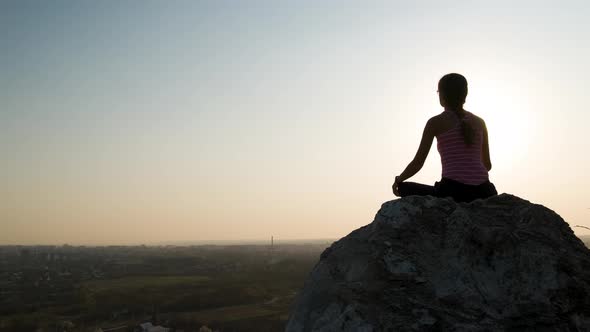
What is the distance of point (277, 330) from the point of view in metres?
42.6

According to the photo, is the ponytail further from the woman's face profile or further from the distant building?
the distant building

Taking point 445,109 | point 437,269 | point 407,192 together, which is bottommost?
point 437,269

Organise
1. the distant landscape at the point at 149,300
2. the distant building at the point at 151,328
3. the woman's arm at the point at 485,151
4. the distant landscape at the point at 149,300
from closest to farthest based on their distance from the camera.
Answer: the woman's arm at the point at 485,151 < the distant building at the point at 151,328 < the distant landscape at the point at 149,300 < the distant landscape at the point at 149,300

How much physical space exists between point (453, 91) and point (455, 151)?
0.62 m

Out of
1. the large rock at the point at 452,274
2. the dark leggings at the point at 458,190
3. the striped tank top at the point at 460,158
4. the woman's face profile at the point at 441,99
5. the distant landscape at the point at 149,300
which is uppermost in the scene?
the woman's face profile at the point at 441,99

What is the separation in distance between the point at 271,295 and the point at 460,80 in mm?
68126

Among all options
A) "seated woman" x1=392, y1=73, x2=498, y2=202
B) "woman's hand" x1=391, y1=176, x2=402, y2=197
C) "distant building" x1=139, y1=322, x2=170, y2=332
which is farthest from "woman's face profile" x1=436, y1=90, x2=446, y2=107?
"distant building" x1=139, y1=322, x2=170, y2=332

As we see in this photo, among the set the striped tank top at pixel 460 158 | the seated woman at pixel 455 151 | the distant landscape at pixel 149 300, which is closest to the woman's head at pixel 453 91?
the seated woman at pixel 455 151

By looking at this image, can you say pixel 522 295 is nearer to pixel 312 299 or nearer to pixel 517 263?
pixel 517 263

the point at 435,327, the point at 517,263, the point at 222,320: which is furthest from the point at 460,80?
the point at 222,320

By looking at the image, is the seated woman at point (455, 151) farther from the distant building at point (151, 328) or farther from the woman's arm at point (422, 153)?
the distant building at point (151, 328)

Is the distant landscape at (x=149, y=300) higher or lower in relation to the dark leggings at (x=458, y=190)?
lower

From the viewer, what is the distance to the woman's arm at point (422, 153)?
4652 millimetres

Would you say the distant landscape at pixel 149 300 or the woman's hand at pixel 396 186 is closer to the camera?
the woman's hand at pixel 396 186
